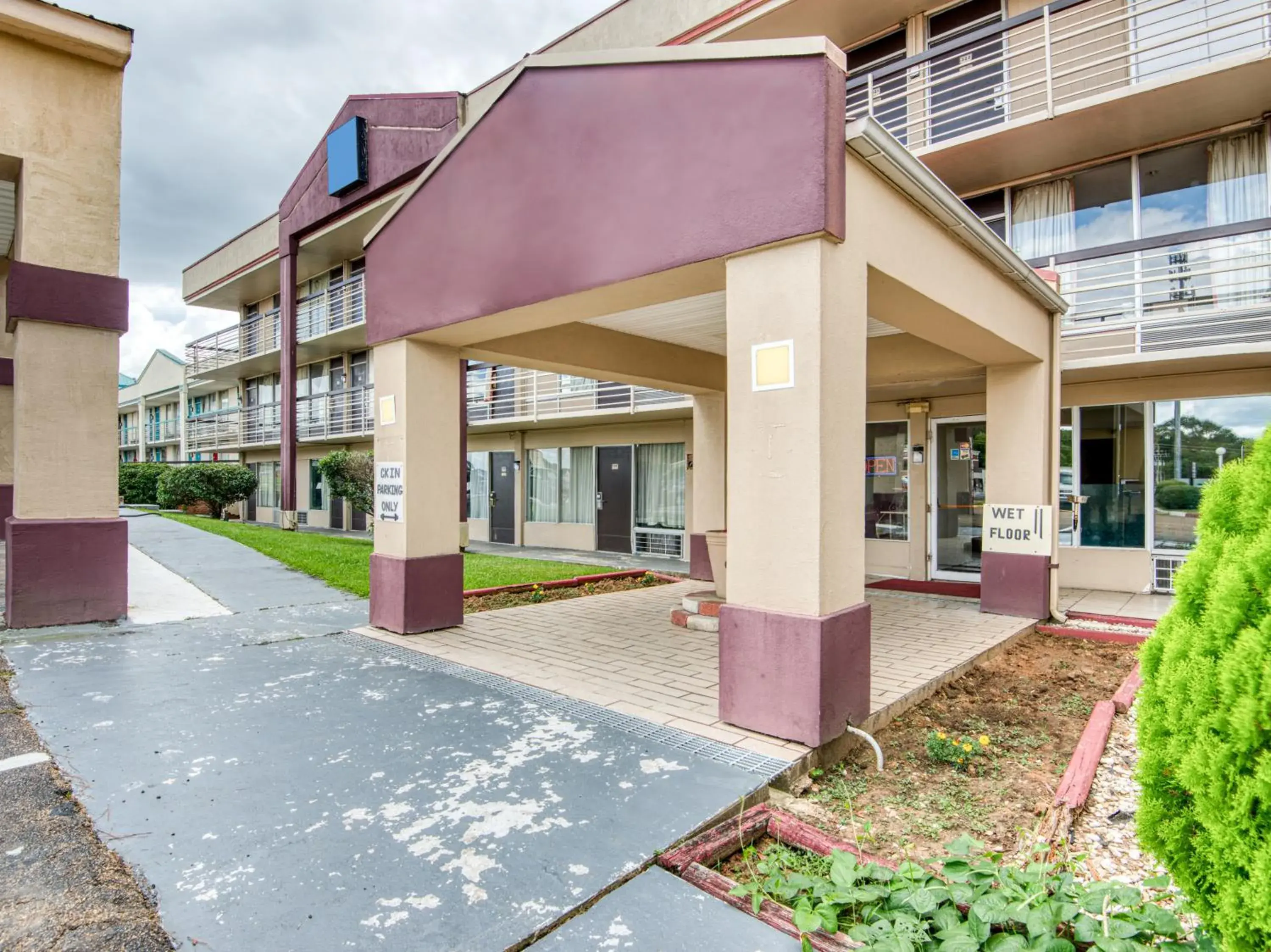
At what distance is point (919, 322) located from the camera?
585 cm

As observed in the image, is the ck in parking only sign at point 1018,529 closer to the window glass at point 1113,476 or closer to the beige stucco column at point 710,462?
the window glass at point 1113,476

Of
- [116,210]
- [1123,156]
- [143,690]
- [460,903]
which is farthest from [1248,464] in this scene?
[1123,156]

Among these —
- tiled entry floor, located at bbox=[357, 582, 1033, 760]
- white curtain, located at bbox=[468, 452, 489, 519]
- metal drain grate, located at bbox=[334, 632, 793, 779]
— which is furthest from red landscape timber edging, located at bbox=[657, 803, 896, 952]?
white curtain, located at bbox=[468, 452, 489, 519]

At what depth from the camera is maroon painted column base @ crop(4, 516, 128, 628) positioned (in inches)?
259

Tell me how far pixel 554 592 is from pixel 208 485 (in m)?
18.0

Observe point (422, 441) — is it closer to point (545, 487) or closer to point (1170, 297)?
point (1170, 297)

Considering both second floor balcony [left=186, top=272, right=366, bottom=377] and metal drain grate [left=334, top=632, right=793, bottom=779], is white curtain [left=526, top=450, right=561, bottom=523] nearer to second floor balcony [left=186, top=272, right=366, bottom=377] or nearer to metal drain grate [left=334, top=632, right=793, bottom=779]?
second floor balcony [left=186, top=272, right=366, bottom=377]

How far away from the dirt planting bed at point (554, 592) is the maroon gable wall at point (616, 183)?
350 centimetres

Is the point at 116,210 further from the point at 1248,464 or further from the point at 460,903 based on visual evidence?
the point at 1248,464

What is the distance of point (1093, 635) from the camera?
23.6 feet

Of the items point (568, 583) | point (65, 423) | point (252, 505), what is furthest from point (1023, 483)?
point (252, 505)

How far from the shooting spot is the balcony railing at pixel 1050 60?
845cm

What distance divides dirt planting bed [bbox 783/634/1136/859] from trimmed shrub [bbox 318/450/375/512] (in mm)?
14380

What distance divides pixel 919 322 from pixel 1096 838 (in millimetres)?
4010
